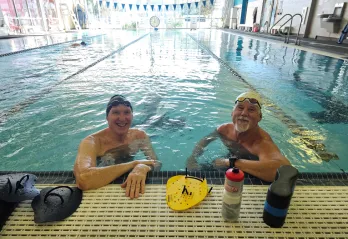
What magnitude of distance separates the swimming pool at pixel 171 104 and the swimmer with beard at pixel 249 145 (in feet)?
0.55

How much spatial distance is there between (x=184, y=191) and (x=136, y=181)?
0.38 m

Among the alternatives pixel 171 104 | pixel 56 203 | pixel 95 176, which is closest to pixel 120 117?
pixel 95 176

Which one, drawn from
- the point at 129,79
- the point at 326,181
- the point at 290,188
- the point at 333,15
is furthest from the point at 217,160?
the point at 333,15

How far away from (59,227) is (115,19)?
3706 centimetres

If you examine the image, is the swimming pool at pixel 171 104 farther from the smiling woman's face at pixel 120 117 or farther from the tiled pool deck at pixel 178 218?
the tiled pool deck at pixel 178 218

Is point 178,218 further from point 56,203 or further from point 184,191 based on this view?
point 56,203

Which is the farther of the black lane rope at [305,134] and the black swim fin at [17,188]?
the black lane rope at [305,134]

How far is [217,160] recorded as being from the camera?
103 inches

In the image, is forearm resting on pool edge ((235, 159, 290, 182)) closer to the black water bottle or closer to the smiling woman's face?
the black water bottle

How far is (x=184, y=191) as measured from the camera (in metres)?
1.66

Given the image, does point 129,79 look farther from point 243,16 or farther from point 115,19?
point 115,19

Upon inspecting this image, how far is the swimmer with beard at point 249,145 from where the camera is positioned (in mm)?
1985

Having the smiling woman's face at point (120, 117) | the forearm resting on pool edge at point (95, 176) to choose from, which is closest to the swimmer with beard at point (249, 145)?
the smiling woman's face at point (120, 117)

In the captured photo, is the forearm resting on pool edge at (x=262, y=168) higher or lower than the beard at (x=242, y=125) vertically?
lower
